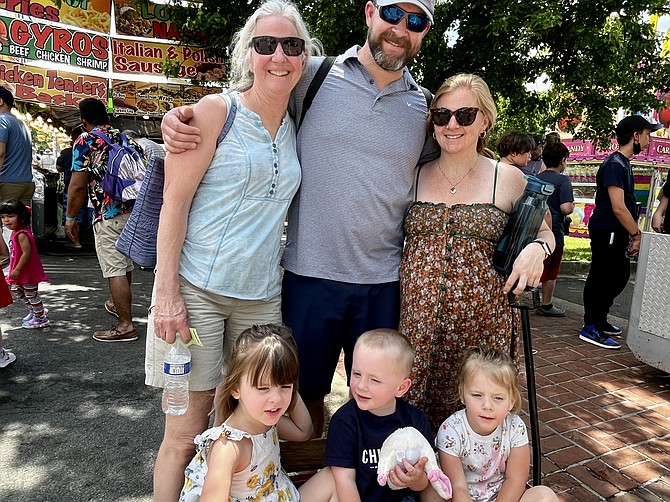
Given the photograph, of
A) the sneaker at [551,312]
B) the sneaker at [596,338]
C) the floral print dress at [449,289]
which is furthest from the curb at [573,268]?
the floral print dress at [449,289]

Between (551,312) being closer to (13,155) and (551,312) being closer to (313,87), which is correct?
(313,87)

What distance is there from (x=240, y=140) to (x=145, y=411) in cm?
243

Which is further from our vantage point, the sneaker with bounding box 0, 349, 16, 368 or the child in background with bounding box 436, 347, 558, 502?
the sneaker with bounding box 0, 349, 16, 368

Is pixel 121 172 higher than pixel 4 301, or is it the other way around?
pixel 121 172

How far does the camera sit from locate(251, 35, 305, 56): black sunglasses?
1946 millimetres

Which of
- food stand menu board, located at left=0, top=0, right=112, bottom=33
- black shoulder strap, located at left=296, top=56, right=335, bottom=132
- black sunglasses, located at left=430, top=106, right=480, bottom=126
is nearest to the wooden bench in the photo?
black shoulder strap, located at left=296, top=56, right=335, bottom=132

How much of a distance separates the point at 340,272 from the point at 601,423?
8.71 ft

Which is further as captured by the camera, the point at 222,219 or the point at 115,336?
the point at 115,336

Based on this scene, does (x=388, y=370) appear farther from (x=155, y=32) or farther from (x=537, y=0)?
(x=155, y=32)

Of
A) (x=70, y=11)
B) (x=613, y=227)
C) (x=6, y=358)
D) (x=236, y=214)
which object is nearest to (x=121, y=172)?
(x=6, y=358)

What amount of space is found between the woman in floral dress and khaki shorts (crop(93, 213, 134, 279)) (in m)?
3.23

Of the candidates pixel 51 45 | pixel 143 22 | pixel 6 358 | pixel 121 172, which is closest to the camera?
pixel 6 358

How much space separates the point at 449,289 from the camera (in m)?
2.20

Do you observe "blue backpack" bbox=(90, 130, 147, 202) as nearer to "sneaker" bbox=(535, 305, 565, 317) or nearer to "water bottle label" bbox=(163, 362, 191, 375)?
"water bottle label" bbox=(163, 362, 191, 375)
